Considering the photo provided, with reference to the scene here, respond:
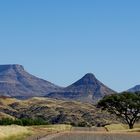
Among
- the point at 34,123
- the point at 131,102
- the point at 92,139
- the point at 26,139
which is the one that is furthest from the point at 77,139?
the point at 131,102

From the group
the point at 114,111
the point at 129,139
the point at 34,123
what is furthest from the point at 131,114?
the point at 129,139

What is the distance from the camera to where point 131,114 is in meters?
136

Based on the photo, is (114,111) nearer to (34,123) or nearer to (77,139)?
(34,123)

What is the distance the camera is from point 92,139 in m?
64.0

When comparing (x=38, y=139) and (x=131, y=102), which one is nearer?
(x=38, y=139)

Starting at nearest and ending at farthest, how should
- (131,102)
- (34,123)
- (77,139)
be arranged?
(77,139) < (34,123) < (131,102)

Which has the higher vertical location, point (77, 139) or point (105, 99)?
point (105, 99)

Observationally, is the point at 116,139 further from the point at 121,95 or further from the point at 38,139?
the point at 121,95

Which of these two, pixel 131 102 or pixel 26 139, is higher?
pixel 131 102

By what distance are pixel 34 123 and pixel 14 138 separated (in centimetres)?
5759

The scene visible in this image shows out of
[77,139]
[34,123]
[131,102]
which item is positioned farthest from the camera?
[131,102]

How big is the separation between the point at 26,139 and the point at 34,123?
5726 cm

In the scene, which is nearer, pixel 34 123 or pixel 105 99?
pixel 34 123

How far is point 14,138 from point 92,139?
31.1 ft
